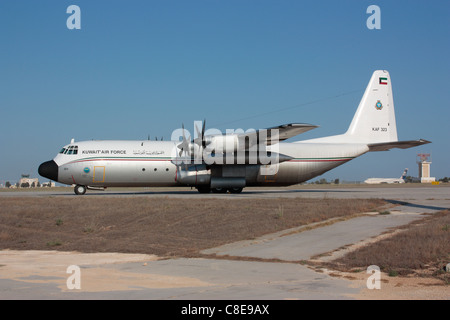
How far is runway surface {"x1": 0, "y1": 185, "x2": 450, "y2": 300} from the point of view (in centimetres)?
739

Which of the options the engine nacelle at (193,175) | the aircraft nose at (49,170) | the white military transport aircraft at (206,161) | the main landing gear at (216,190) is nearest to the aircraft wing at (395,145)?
the white military transport aircraft at (206,161)

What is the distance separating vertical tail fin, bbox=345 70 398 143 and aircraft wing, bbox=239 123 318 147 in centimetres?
762

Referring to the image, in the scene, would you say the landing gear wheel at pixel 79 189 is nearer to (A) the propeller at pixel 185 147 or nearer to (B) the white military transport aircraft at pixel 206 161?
(B) the white military transport aircraft at pixel 206 161

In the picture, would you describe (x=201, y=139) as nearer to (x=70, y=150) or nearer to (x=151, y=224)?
(x=70, y=150)

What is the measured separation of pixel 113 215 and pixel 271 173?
1725 cm

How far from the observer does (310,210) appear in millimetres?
19312

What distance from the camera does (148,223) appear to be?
17297 mm

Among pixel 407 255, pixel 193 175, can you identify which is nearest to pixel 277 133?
pixel 193 175

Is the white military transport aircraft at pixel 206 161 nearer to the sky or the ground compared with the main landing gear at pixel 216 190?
nearer to the sky

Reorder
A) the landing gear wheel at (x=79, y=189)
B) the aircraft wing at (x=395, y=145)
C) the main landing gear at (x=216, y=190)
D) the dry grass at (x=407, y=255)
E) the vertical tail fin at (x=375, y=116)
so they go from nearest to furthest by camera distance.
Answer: the dry grass at (x=407, y=255) → the landing gear wheel at (x=79, y=189) → the aircraft wing at (x=395, y=145) → the main landing gear at (x=216, y=190) → the vertical tail fin at (x=375, y=116)

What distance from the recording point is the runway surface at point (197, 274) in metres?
7.39

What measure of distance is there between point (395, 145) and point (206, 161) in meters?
14.7
